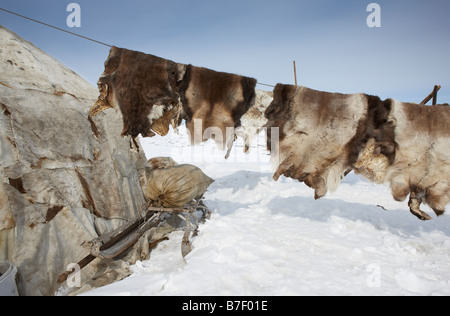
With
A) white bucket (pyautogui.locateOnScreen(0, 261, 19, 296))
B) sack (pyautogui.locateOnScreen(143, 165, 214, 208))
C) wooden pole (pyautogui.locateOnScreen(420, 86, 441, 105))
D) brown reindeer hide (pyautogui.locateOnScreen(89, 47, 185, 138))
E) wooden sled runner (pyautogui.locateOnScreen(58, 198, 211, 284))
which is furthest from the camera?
sack (pyautogui.locateOnScreen(143, 165, 214, 208))

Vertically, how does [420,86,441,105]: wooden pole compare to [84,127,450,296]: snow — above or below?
above

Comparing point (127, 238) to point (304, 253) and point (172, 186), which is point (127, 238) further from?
point (304, 253)

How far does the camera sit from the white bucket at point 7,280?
2355 mm

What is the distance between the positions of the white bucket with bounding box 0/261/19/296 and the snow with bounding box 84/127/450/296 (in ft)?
2.70

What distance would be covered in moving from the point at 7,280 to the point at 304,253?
12.9 feet

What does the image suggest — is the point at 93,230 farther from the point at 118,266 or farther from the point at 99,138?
the point at 99,138

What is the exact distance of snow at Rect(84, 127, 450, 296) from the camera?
285cm

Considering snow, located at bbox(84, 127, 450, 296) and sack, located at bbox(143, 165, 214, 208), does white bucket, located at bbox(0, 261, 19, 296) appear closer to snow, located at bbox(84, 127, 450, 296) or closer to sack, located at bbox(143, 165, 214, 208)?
snow, located at bbox(84, 127, 450, 296)

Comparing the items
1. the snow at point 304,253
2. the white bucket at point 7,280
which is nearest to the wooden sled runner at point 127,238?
the snow at point 304,253

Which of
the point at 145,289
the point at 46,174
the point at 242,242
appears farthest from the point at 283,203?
the point at 46,174

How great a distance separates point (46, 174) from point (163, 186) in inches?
75.0

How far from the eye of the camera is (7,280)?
7.93 ft

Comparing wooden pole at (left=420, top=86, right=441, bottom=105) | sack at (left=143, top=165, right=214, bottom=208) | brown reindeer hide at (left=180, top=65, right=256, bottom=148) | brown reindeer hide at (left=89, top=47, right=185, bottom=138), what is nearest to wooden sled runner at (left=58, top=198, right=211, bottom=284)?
sack at (left=143, top=165, right=214, bottom=208)

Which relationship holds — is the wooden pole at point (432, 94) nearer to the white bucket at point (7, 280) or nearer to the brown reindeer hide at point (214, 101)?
the brown reindeer hide at point (214, 101)
